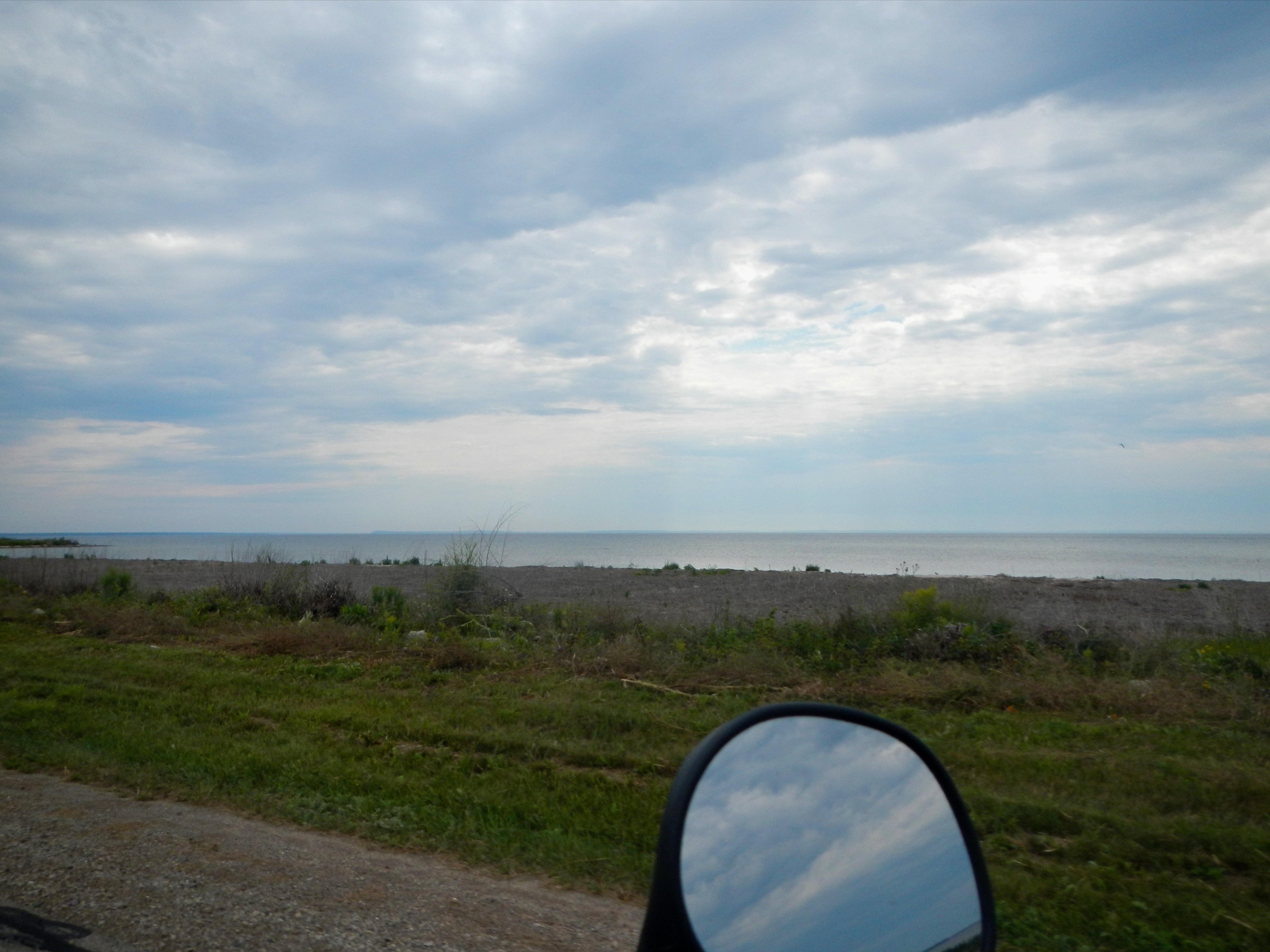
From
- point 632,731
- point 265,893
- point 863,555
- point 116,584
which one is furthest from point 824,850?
point 863,555

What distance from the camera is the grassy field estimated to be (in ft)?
15.5

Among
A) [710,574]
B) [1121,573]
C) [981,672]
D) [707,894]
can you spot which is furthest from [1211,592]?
[707,894]

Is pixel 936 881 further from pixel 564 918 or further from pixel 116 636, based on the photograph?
pixel 116 636

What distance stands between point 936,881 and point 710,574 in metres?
35.1

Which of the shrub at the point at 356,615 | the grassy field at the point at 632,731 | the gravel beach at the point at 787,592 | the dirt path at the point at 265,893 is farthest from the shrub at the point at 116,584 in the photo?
the dirt path at the point at 265,893

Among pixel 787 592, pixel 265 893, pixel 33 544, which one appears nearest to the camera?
pixel 265 893

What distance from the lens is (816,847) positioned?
1884 mm

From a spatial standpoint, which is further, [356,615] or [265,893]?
[356,615]

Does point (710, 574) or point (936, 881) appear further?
point (710, 574)

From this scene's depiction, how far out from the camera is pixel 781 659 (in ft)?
33.3

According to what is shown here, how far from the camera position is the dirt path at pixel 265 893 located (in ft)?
A: 12.5

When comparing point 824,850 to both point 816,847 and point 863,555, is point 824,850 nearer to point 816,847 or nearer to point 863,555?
point 816,847

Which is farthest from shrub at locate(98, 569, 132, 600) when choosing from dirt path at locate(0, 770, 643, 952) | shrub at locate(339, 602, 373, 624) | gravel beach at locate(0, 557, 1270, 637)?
dirt path at locate(0, 770, 643, 952)

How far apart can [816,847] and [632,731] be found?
5.89 metres
